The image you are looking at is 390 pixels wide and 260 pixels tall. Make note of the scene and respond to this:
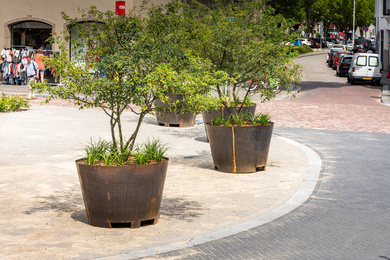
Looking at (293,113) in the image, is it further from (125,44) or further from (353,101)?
(125,44)

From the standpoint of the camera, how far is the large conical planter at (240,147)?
37.9ft

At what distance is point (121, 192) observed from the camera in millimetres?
7781

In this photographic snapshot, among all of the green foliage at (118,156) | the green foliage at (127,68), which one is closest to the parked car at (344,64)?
the green foliage at (127,68)

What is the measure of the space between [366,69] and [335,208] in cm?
2997

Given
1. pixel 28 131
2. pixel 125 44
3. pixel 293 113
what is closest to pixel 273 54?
pixel 125 44

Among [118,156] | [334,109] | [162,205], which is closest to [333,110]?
[334,109]

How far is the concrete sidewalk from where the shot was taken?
7.27m

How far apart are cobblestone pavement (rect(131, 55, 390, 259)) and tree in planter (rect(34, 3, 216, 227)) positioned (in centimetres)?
115

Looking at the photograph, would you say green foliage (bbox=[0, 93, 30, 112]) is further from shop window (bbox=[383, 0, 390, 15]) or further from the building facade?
shop window (bbox=[383, 0, 390, 15])

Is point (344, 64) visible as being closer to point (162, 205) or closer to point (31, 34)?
point (31, 34)

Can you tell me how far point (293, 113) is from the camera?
22.1 meters

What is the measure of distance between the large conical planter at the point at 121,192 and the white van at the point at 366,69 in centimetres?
3132

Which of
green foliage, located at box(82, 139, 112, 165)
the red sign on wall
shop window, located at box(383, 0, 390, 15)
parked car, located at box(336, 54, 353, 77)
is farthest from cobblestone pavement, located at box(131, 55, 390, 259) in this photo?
shop window, located at box(383, 0, 390, 15)

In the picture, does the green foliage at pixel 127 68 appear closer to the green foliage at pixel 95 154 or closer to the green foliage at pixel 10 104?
the green foliage at pixel 95 154
